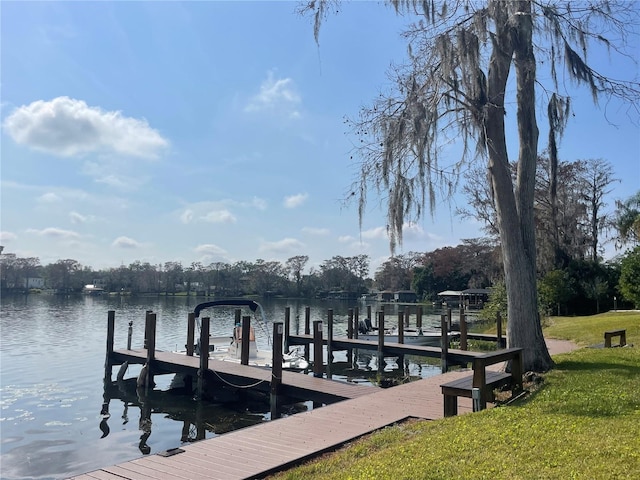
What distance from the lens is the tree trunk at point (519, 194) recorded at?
10.1 metres

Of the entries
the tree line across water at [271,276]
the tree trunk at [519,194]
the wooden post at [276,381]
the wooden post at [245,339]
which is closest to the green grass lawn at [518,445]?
the tree trunk at [519,194]

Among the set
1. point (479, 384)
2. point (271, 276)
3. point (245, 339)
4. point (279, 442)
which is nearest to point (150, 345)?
point (245, 339)

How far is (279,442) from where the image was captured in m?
6.26

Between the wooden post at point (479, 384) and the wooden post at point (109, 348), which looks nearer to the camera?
the wooden post at point (479, 384)

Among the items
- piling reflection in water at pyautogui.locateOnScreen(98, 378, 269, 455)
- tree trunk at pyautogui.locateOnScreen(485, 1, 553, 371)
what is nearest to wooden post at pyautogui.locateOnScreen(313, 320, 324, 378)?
piling reflection in water at pyautogui.locateOnScreen(98, 378, 269, 455)

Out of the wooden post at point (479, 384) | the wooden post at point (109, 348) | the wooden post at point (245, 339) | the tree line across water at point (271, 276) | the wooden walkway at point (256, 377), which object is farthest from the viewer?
the tree line across water at point (271, 276)

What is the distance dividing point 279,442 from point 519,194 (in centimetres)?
751

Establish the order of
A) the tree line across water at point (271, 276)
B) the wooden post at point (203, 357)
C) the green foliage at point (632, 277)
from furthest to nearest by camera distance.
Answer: the tree line across water at point (271, 276) → the green foliage at point (632, 277) → the wooden post at point (203, 357)

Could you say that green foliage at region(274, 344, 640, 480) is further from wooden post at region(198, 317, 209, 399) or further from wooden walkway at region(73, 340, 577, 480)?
wooden post at region(198, 317, 209, 399)

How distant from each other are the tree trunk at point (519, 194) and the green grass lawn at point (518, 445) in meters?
2.65

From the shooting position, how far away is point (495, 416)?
6008 mm

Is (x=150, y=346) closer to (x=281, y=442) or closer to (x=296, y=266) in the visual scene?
(x=281, y=442)

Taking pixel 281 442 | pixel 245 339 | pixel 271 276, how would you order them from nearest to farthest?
1. pixel 281 442
2. pixel 245 339
3. pixel 271 276

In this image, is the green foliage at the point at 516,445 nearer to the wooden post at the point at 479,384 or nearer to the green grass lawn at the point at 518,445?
the green grass lawn at the point at 518,445
